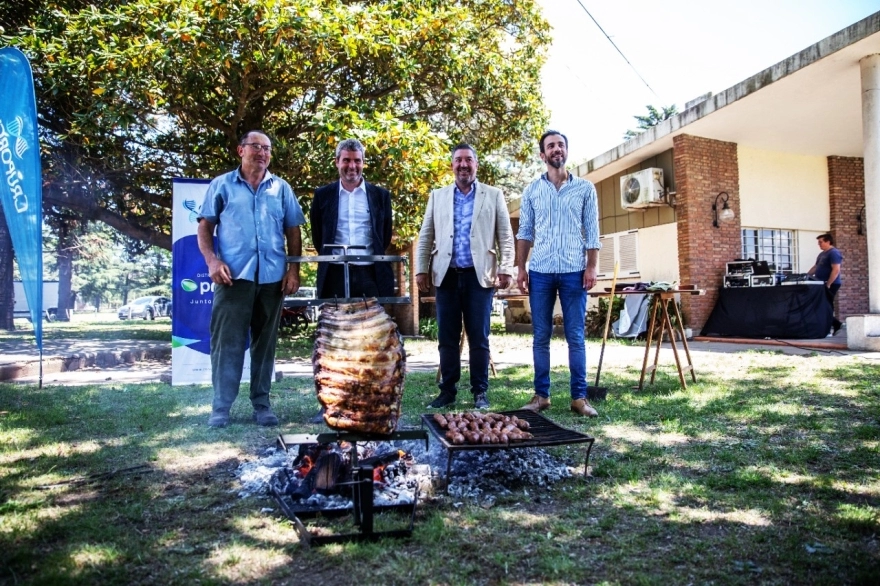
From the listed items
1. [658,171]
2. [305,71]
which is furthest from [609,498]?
[658,171]

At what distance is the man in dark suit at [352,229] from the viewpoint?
4488 mm

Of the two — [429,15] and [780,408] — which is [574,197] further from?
[429,15]

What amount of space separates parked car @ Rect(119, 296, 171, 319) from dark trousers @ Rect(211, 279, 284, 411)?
3884cm

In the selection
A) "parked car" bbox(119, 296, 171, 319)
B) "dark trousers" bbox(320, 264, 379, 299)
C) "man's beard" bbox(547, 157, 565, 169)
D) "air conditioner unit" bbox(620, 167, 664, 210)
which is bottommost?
"parked car" bbox(119, 296, 171, 319)

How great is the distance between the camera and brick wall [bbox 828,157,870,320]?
47.0ft

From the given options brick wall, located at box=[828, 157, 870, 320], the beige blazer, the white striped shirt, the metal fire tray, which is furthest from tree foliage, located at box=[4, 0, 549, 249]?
brick wall, located at box=[828, 157, 870, 320]

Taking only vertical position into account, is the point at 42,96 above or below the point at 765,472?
above

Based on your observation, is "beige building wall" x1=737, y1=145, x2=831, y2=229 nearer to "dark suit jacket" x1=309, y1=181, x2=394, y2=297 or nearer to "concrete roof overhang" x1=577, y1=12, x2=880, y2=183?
"concrete roof overhang" x1=577, y1=12, x2=880, y2=183

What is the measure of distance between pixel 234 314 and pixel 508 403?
2.49 meters

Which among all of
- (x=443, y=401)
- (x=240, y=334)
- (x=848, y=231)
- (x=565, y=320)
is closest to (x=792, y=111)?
(x=848, y=231)

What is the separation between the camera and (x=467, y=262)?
5152mm

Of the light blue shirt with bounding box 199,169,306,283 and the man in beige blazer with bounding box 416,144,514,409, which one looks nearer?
the light blue shirt with bounding box 199,169,306,283

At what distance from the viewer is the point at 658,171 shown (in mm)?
13266

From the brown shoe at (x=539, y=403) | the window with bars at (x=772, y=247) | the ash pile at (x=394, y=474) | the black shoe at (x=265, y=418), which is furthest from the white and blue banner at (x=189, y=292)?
the window with bars at (x=772, y=247)
